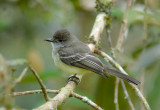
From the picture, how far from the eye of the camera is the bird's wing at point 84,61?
3781mm

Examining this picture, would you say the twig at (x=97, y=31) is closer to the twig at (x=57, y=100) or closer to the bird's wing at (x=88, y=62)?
the bird's wing at (x=88, y=62)

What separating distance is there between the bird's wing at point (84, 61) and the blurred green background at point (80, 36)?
0.23 m

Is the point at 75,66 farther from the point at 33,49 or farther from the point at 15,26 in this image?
the point at 15,26

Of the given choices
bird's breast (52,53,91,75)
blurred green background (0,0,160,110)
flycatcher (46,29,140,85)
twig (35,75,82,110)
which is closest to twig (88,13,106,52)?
flycatcher (46,29,140,85)

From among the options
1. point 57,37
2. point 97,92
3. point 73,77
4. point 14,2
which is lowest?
point 97,92

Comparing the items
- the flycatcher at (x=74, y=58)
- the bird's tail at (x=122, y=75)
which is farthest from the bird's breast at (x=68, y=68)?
the bird's tail at (x=122, y=75)

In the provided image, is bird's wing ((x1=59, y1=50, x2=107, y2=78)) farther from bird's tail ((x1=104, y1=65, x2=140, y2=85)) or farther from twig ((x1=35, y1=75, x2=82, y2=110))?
twig ((x1=35, y1=75, x2=82, y2=110))

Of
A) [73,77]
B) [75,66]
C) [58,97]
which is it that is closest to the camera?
[58,97]

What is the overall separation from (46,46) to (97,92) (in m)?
2.81

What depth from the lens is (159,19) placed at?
252 cm

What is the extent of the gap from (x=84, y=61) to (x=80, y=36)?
2.11 meters

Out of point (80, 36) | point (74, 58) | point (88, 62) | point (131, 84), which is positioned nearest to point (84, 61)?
point (88, 62)

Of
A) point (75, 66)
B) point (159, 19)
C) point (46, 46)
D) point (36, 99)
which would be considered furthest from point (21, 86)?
point (159, 19)

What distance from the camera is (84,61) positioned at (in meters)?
4.02
